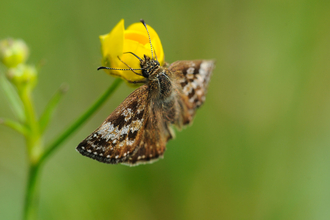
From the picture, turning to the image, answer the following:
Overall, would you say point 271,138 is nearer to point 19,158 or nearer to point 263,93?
point 263,93

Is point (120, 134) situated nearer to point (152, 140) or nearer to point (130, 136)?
point (130, 136)

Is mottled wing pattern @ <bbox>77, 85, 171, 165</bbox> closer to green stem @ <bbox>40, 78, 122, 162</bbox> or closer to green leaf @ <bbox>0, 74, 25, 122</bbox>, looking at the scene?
green stem @ <bbox>40, 78, 122, 162</bbox>

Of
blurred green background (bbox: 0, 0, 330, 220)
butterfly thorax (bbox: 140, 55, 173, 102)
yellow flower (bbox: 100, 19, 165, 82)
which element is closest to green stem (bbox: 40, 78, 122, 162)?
yellow flower (bbox: 100, 19, 165, 82)

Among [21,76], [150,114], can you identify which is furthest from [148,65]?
[21,76]

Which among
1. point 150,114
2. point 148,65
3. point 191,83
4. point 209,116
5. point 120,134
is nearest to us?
point 120,134

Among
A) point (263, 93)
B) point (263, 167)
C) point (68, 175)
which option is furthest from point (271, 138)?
point (68, 175)

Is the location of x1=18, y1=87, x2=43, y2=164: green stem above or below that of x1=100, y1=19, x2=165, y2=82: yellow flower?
below
